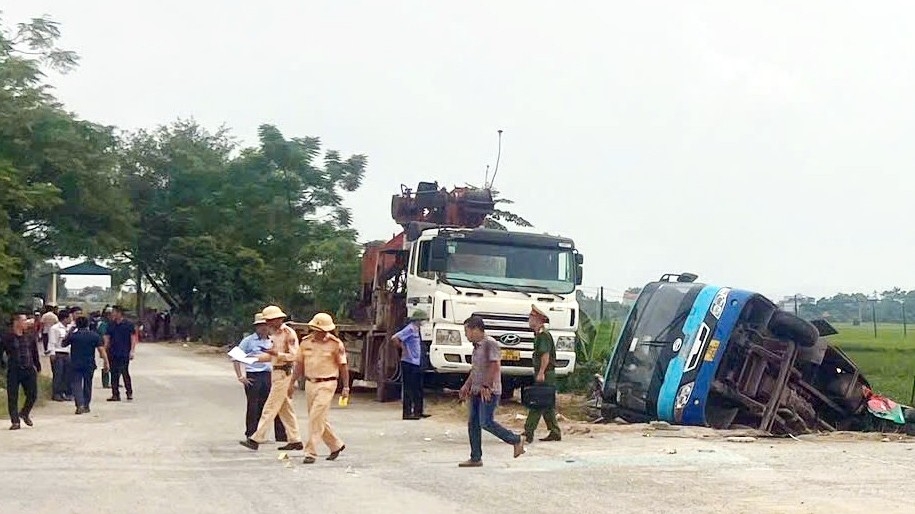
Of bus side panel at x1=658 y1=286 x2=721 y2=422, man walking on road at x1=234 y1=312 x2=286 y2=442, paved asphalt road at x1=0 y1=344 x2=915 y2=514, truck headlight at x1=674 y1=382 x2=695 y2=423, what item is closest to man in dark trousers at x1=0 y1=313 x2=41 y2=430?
paved asphalt road at x1=0 y1=344 x2=915 y2=514

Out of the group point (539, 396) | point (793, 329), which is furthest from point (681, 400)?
point (539, 396)

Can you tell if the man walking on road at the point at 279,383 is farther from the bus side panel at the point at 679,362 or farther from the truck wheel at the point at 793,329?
the truck wheel at the point at 793,329

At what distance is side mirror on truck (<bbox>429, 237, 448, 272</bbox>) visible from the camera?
62.2ft

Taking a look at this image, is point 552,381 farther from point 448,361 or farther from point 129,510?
point 129,510

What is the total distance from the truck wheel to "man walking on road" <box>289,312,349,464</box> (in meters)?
7.04

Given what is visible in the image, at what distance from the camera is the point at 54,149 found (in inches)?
1332

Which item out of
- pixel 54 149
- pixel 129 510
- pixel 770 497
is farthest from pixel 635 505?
pixel 54 149

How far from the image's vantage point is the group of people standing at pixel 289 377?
13039 mm

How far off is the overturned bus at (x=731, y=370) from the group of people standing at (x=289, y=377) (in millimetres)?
5153

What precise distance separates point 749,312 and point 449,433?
15.6ft

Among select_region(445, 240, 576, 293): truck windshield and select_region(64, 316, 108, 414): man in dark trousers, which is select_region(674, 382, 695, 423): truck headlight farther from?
select_region(64, 316, 108, 414): man in dark trousers

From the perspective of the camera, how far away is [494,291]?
18922 mm

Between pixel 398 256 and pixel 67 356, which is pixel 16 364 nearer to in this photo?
pixel 67 356

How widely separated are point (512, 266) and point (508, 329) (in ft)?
3.98
